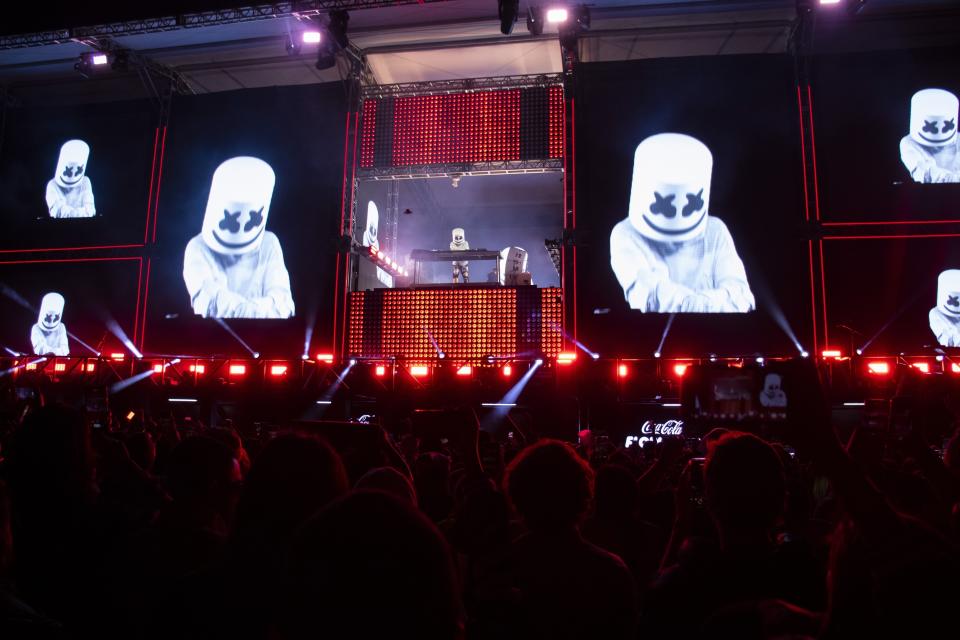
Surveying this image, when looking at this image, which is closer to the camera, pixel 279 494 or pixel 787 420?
pixel 787 420

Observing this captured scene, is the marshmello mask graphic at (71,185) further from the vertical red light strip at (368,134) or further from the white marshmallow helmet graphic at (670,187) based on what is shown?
the white marshmallow helmet graphic at (670,187)

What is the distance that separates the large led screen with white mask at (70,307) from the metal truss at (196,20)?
4.70m

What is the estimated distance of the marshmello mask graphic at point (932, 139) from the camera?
12.1 meters

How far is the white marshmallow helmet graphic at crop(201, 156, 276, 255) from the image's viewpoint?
13.7m

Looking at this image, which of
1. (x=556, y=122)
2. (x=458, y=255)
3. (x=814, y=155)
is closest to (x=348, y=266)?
(x=458, y=255)

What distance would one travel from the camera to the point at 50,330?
1447cm

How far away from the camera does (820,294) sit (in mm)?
12016

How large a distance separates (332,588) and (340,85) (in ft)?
48.3

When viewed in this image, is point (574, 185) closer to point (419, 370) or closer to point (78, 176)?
point (419, 370)

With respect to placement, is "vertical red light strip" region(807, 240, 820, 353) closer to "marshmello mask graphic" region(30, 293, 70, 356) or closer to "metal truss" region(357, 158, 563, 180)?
"metal truss" region(357, 158, 563, 180)

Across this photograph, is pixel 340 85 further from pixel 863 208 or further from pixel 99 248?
pixel 863 208

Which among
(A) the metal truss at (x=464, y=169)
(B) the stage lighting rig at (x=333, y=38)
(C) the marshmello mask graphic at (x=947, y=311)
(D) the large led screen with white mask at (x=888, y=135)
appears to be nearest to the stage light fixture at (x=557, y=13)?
(A) the metal truss at (x=464, y=169)

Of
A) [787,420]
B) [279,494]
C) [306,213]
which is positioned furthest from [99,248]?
[787,420]

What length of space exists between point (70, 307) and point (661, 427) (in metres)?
13.4
